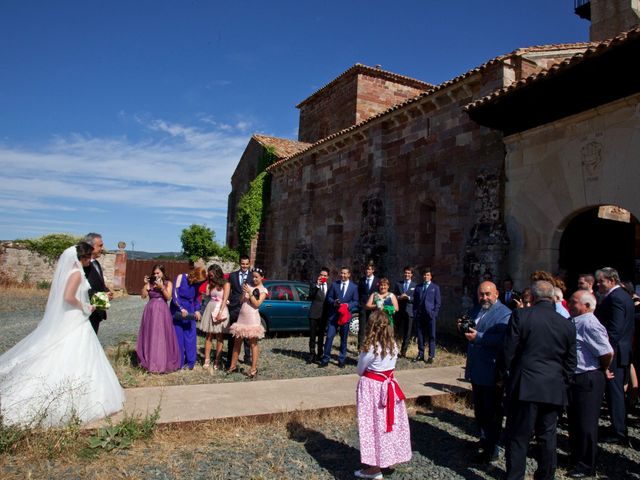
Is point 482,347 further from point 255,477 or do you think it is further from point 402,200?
point 402,200

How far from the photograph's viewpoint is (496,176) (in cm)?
1141

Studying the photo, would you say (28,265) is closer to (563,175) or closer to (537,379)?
(563,175)

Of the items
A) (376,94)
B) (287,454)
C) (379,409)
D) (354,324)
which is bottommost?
(287,454)

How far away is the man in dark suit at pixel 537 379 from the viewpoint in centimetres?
394

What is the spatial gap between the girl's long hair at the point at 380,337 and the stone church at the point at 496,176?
6.51m

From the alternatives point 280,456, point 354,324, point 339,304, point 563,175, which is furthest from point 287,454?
point 563,175

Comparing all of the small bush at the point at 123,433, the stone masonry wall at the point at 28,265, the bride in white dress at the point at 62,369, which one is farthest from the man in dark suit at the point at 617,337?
the stone masonry wall at the point at 28,265

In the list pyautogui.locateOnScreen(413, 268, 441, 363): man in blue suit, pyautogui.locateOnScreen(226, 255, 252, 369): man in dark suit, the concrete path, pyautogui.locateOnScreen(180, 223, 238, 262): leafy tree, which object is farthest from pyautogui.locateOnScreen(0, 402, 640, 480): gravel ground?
pyautogui.locateOnScreen(180, 223, 238, 262): leafy tree

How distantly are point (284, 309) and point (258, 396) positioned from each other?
572cm

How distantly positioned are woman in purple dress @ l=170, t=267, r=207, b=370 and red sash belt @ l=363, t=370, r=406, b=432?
4.45 meters

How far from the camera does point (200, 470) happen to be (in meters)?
4.26

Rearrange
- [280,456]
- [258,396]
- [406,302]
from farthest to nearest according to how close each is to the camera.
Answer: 1. [406,302]
2. [258,396]
3. [280,456]

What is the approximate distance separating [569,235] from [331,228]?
9211 mm

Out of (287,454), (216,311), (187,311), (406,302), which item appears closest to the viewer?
(287,454)
